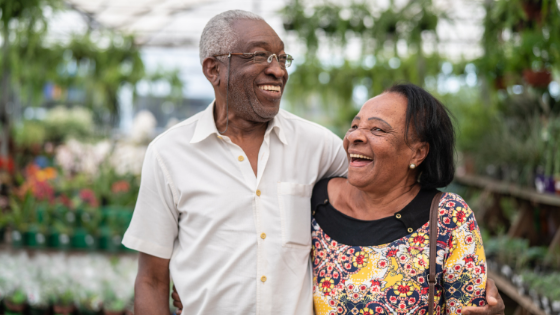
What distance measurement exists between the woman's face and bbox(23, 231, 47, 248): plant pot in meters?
2.45

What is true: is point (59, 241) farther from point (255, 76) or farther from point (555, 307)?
point (555, 307)

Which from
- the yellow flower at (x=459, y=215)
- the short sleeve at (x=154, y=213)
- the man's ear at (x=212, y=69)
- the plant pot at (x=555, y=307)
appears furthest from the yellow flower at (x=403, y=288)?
the plant pot at (x=555, y=307)

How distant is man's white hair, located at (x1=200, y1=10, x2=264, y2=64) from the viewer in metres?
1.34

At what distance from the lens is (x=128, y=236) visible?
4.45ft

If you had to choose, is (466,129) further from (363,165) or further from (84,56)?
(84,56)

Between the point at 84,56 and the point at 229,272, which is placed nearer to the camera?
the point at 229,272

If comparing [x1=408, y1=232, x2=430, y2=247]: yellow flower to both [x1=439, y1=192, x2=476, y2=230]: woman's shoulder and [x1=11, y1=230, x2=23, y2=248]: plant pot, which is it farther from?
[x1=11, y1=230, x2=23, y2=248]: plant pot

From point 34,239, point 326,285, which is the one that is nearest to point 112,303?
point 34,239

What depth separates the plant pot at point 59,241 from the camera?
2963mm

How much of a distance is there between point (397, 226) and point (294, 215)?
296mm

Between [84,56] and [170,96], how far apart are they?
213cm

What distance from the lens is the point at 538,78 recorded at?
2670mm

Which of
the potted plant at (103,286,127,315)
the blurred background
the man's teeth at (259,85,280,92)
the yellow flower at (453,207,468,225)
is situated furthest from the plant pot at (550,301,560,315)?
the potted plant at (103,286,127,315)

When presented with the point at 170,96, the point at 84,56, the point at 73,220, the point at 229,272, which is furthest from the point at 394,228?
the point at 170,96
